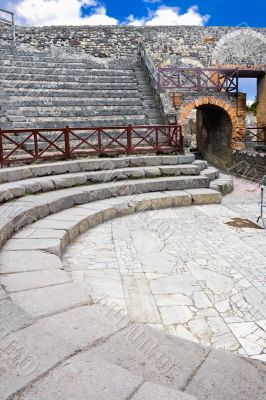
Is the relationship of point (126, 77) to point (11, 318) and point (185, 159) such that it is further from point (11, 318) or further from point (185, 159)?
point (11, 318)

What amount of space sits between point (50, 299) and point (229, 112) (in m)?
12.7

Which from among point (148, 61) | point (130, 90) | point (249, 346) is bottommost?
point (249, 346)

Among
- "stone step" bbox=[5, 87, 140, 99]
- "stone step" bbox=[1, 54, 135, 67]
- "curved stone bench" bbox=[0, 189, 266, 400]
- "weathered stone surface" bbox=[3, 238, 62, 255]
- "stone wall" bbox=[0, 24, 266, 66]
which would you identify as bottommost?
"curved stone bench" bbox=[0, 189, 266, 400]

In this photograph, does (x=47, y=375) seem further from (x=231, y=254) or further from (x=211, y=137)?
(x=211, y=137)

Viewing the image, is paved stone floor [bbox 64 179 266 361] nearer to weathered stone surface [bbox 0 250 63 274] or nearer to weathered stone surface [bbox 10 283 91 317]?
weathered stone surface [bbox 0 250 63 274]

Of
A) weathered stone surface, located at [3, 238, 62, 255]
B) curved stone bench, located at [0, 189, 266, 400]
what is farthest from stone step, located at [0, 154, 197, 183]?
curved stone bench, located at [0, 189, 266, 400]

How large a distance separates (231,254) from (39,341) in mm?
3183

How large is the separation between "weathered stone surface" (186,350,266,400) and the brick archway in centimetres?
1234

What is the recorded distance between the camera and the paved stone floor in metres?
3.16

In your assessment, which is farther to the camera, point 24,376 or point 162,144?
point 162,144

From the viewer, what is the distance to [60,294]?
3.17 meters

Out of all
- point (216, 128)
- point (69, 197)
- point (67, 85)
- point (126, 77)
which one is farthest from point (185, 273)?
point (216, 128)

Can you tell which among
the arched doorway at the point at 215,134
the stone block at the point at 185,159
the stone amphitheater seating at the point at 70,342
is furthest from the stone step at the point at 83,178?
the arched doorway at the point at 215,134

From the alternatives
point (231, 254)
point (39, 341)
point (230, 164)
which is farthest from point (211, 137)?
point (39, 341)
